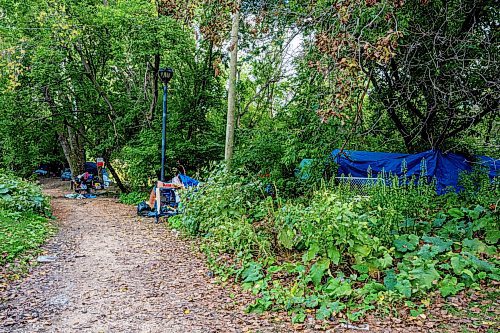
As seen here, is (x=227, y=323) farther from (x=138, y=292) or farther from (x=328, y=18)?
(x=328, y=18)

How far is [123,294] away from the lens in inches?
177

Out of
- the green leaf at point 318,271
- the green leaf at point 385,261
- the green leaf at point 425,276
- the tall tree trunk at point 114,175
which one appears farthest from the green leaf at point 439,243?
the tall tree trunk at point 114,175

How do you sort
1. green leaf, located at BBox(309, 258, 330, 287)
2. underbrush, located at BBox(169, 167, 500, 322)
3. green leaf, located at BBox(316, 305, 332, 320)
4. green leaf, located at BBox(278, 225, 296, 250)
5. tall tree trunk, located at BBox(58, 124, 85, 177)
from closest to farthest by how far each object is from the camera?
green leaf, located at BBox(316, 305, 332, 320) → underbrush, located at BBox(169, 167, 500, 322) → green leaf, located at BBox(309, 258, 330, 287) → green leaf, located at BBox(278, 225, 296, 250) → tall tree trunk, located at BBox(58, 124, 85, 177)

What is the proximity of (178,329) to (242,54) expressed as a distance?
33.6ft

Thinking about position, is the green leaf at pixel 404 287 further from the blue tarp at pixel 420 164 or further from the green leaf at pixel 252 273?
the blue tarp at pixel 420 164

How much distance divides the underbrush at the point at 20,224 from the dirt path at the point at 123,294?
1.04ft

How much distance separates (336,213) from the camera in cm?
438

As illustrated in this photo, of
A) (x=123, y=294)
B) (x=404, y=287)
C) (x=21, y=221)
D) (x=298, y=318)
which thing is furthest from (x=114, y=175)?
(x=404, y=287)

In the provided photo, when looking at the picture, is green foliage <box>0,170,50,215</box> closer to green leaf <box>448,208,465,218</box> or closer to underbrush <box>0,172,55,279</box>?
underbrush <box>0,172,55,279</box>

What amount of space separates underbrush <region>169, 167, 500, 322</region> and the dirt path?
1.17 ft

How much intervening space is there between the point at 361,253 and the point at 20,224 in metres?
6.28

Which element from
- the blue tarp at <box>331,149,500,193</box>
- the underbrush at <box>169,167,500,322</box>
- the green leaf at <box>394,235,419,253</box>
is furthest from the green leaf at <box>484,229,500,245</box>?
the blue tarp at <box>331,149,500,193</box>

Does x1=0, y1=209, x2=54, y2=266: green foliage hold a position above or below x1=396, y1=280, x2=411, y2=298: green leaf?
below

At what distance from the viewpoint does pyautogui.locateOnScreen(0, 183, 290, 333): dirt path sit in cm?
371
